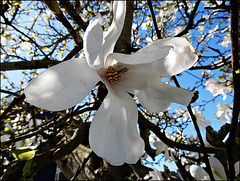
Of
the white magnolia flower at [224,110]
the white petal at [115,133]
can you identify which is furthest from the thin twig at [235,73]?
the white magnolia flower at [224,110]

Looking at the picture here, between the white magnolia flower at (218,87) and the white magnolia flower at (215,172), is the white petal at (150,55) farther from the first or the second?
the white magnolia flower at (218,87)

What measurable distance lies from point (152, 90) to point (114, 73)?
10 cm

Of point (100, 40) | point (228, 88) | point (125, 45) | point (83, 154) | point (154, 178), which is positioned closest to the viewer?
point (100, 40)

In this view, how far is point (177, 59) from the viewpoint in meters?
0.37

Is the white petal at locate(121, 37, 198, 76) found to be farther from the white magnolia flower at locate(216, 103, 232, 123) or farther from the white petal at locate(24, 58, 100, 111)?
the white magnolia flower at locate(216, 103, 232, 123)

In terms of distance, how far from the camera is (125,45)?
1.00 m

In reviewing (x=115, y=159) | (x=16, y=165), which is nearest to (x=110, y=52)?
(x=115, y=159)

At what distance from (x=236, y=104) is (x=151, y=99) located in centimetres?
19

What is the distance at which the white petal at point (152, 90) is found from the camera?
400mm

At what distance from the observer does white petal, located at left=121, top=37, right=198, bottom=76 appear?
0.37 meters

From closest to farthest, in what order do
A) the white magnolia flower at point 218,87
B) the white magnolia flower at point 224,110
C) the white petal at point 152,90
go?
the white petal at point 152,90 < the white magnolia flower at point 218,87 < the white magnolia flower at point 224,110

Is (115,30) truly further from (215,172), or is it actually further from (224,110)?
(224,110)

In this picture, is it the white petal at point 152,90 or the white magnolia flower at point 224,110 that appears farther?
the white magnolia flower at point 224,110

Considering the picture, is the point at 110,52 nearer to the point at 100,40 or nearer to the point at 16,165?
the point at 100,40
